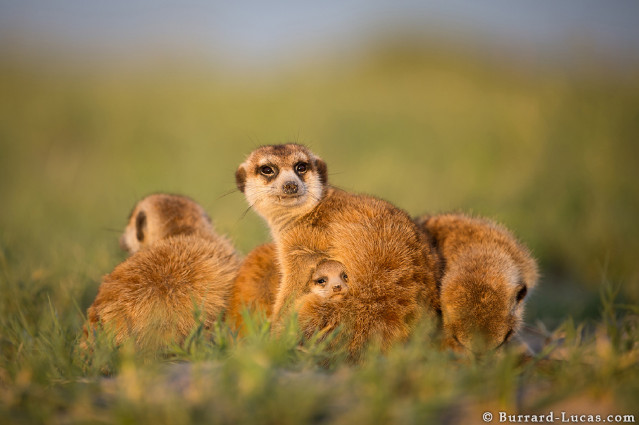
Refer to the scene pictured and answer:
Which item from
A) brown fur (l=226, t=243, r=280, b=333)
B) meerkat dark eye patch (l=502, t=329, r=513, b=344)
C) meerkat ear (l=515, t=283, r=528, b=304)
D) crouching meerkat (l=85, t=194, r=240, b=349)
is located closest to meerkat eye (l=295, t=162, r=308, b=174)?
brown fur (l=226, t=243, r=280, b=333)

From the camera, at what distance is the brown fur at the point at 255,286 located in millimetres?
Answer: 3725

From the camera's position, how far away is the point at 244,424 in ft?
6.77

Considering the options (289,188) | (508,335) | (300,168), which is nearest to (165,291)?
(289,188)

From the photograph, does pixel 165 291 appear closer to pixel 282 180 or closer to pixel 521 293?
pixel 282 180

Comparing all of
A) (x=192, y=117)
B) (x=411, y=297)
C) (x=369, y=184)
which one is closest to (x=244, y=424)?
(x=411, y=297)

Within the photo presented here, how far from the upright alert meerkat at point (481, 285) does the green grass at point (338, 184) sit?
7.6 inches

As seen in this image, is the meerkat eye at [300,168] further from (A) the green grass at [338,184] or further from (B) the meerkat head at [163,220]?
(A) the green grass at [338,184]

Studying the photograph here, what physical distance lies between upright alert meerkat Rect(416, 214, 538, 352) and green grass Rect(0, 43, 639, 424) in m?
0.19

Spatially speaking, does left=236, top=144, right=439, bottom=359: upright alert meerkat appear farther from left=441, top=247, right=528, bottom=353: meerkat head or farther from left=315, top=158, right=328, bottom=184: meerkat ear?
left=441, top=247, right=528, bottom=353: meerkat head

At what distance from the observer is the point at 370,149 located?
34.5 ft

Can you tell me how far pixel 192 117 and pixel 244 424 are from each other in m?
11.7

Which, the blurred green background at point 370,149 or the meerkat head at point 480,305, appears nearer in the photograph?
the meerkat head at point 480,305

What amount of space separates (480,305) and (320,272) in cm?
94

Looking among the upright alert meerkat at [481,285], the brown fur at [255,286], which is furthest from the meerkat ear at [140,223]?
the upright alert meerkat at [481,285]
